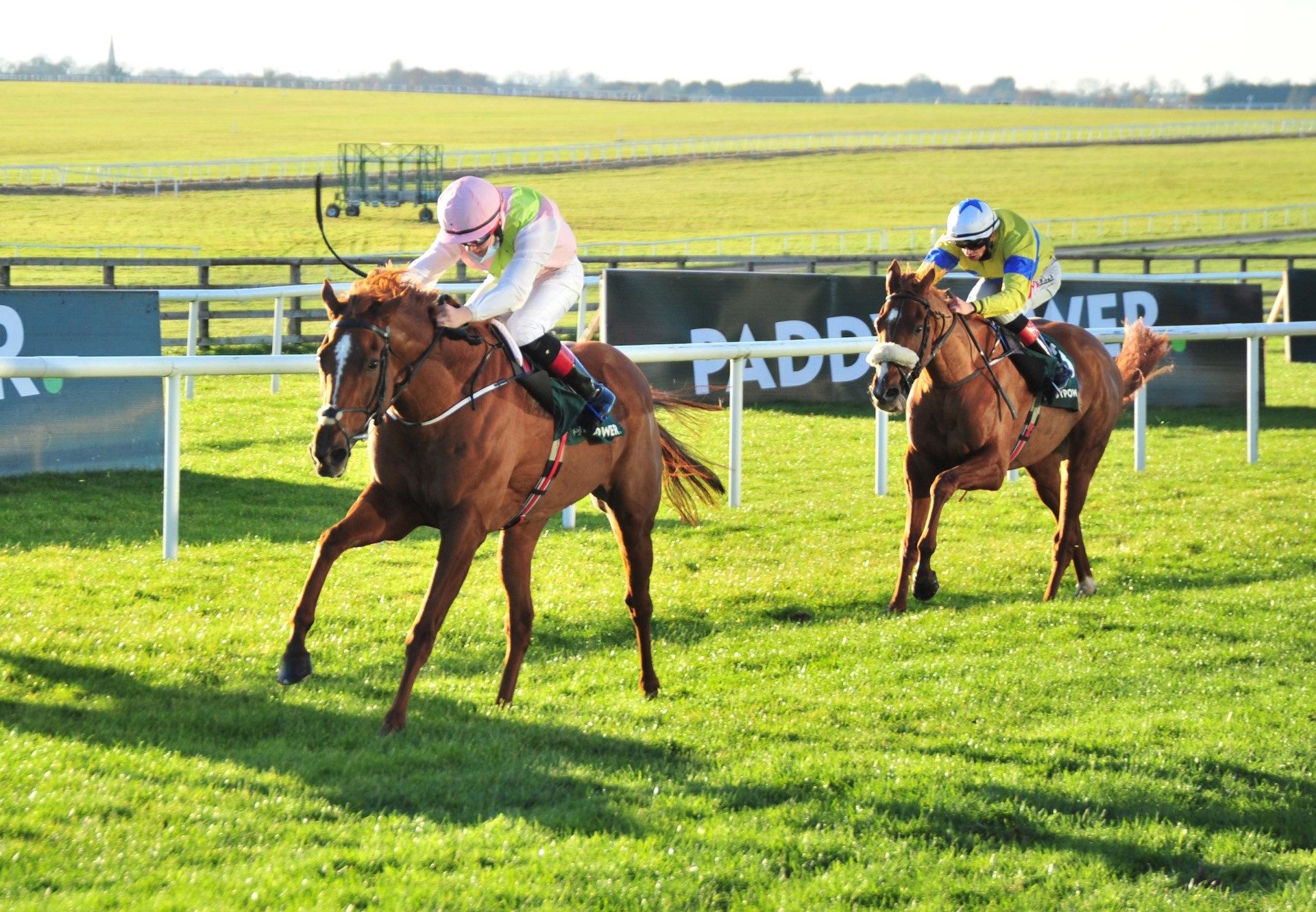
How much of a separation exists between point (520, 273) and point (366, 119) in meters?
68.7

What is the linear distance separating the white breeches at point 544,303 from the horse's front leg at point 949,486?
2197 mm

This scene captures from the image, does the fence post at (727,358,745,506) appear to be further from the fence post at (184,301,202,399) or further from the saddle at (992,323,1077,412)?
the fence post at (184,301,202,399)

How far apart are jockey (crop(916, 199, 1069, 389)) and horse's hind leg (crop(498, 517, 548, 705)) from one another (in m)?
2.52

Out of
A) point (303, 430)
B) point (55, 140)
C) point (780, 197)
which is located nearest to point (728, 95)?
point (780, 197)

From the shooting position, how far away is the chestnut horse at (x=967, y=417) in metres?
6.83

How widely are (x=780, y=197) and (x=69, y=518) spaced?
51.2 meters

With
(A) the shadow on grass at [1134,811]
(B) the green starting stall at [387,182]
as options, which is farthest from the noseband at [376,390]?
(B) the green starting stall at [387,182]

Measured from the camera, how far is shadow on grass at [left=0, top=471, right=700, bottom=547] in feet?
25.7

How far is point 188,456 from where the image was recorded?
1028cm

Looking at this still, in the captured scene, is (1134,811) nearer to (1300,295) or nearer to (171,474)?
(171,474)

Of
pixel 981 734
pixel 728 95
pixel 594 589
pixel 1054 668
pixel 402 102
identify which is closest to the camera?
pixel 981 734

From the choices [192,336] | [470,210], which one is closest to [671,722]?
[470,210]

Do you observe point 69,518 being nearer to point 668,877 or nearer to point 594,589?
point 594,589

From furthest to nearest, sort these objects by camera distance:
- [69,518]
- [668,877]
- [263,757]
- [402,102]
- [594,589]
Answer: [402,102] → [69,518] → [594,589] → [263,757] → [668,877]
